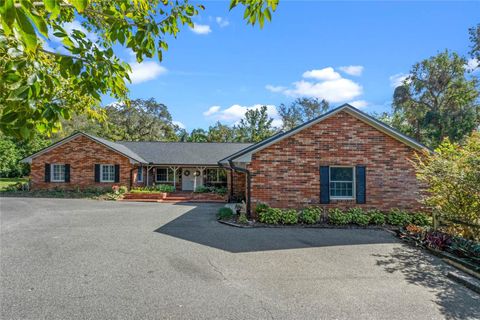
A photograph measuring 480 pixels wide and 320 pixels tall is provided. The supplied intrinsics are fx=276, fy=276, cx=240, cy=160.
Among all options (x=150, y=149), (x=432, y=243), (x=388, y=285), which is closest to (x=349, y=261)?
(x=388, y=285)

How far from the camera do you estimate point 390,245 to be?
8.62 m

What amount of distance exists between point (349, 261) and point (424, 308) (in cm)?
233

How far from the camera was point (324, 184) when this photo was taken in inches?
467

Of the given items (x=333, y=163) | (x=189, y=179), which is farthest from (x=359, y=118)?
(x=189, y=179)

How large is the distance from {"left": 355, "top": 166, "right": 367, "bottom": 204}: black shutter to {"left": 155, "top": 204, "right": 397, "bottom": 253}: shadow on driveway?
64.6 inches

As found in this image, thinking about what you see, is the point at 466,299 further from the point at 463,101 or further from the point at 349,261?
the point at 463,101

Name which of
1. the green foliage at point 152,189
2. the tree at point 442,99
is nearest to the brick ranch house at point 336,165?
the green foliage at point 152,189

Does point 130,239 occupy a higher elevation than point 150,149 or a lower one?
lower

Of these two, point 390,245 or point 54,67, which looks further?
point 390,245

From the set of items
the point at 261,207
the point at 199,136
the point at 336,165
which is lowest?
the point at 261,207

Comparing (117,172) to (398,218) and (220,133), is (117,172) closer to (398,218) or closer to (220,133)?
(398,218)

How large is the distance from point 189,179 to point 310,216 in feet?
51.3

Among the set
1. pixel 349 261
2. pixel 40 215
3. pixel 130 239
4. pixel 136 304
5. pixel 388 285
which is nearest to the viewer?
pixel 136 304

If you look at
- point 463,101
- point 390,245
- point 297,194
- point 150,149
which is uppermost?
point 463,101
